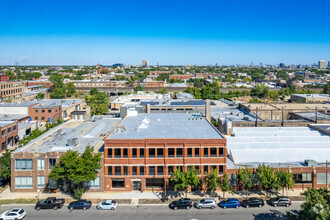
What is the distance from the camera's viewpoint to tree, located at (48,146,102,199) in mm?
39438

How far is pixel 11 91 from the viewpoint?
123 meters

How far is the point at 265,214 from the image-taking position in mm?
36438

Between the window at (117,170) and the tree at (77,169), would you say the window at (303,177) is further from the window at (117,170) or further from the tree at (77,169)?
the tree at (77,169)

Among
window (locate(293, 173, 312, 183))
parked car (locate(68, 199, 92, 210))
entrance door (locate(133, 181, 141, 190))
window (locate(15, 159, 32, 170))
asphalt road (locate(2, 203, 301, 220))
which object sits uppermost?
window (locate(15, 159, 32, 170))

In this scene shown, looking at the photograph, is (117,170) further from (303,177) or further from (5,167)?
(303,177)

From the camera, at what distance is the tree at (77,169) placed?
39.4 meters

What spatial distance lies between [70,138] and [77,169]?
14.3 m

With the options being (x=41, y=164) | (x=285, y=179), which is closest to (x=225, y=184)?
(x=285, y=179)

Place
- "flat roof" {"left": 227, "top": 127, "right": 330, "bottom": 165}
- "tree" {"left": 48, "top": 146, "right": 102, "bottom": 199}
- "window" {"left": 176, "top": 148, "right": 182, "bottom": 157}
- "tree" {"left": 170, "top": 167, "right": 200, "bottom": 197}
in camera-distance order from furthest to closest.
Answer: "flat roof" {"left": 227, "top": 127, "right": 330, "bottom": 165}, "window" {"left": 176, "top": 148, "right": 182, "bottom": 157}, "tree" {"left": 170, "top": 167, "right": 200, "bottom": 197}, "tree" {"left": 48, "top": 146, "right": 102, "bottom": 199}

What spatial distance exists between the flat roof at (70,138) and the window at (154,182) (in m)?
9.89

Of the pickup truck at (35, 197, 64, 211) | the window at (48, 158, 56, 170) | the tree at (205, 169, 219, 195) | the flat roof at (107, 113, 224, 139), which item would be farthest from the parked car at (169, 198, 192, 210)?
the window at (48, 158, 56, 170)

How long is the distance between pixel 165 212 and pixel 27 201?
779 inches

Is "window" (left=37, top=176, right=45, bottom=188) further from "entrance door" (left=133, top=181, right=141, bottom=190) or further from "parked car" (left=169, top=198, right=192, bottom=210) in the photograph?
"parked car" (left=169, top=198, right=192, bottom=210)

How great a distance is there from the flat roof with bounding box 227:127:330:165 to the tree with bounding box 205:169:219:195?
24.1 ft
